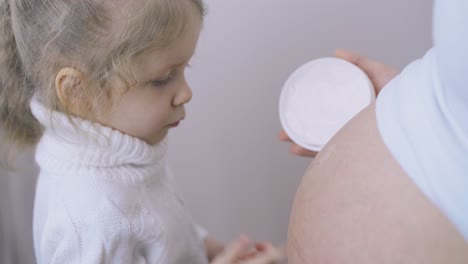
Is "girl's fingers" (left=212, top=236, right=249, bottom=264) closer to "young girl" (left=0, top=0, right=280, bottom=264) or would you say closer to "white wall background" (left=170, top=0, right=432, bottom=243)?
"young girl" (left=0, top=0, right=280, bottom=264)

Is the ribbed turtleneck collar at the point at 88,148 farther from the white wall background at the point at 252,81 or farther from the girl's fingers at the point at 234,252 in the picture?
the white wall background at the point at 252,81

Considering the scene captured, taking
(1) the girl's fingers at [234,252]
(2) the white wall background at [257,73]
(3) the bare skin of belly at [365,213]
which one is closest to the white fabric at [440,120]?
(3) the bare skin of belly at [365,213]

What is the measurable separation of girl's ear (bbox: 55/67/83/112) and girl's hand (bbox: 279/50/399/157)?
15.3 inches

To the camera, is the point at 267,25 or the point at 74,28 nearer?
the point at 74,28

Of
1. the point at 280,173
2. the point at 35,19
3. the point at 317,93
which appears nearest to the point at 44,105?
the point at 35,19

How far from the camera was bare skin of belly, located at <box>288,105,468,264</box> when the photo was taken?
0.50 metres

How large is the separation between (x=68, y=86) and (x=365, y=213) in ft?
1.34

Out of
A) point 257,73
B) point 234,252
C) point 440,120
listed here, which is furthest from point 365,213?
point 257,73

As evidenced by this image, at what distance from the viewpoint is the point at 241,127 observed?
Answer: 121 cm

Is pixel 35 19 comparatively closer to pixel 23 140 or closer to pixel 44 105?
pixel 44 105

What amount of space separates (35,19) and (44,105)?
12cm

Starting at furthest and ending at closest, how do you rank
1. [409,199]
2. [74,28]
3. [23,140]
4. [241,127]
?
[241,127] < [23,140] < [74,28] < [409,199]

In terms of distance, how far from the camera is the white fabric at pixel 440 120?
44 cm

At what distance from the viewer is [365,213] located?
0.54m
